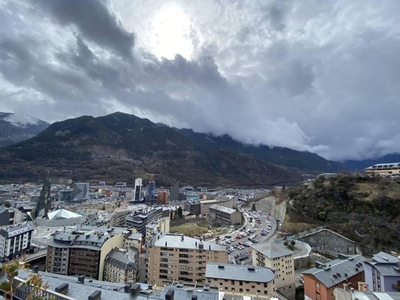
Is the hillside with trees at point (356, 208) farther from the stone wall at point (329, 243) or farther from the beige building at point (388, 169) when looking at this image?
the beige building at point (388, 169)

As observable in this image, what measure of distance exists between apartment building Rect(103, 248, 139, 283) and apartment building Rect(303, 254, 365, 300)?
25091mm

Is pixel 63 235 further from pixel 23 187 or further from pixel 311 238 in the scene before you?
pixel 23 187

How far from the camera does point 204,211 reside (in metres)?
99.2

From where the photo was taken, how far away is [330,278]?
89.5 feet

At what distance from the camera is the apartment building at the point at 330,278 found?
26562 millimetres

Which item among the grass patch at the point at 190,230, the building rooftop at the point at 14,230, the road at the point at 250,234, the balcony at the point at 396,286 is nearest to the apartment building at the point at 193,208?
the road at the point at 250,234

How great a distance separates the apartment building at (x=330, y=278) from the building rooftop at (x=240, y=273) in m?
4.71

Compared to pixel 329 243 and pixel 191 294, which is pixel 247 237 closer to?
pixel 329 243

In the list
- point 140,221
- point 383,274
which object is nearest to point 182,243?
point 383,274

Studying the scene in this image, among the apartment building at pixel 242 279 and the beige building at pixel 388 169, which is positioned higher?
the beige building at pixel 388 169

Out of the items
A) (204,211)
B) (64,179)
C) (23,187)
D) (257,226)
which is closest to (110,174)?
(64,179)

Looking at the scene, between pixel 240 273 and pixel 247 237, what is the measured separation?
1131 inches

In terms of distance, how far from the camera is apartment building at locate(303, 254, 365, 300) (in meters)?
26.6

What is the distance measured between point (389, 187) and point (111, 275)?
63353 mm
